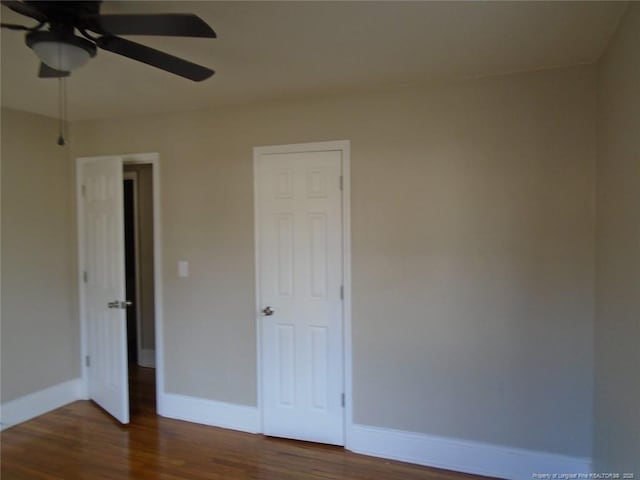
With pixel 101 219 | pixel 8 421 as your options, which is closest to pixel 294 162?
pixel 101 219

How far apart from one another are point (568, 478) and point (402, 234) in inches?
68.5

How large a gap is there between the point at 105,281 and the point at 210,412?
4.56 ft

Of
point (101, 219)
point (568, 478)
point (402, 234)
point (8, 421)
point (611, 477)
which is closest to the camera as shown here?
point (611, 477)

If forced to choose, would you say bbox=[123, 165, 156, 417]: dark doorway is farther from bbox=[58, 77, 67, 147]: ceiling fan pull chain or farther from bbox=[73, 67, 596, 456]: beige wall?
bbox=[73, 67, 596, 456]: beige wall

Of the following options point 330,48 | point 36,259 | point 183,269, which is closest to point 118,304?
point 183,269

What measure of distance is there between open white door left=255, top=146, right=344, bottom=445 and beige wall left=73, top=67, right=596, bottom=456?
0.41 feet

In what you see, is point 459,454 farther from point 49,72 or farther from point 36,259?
point 36,259

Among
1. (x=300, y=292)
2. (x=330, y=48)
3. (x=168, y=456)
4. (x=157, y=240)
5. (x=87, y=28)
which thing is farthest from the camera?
(x=157, y=240)

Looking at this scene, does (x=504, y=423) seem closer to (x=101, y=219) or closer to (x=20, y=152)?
(x=101, y=219)

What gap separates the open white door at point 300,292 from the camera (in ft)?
10.0

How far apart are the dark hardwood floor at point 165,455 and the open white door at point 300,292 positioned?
0.22 meters

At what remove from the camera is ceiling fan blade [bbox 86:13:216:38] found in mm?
1447

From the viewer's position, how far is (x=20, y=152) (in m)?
3.49

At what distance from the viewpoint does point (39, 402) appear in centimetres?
362
